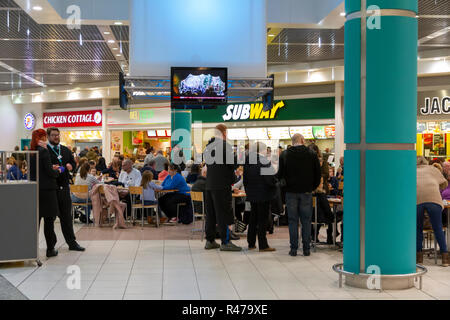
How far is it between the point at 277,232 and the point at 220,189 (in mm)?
2430

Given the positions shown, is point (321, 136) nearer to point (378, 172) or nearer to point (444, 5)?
point (444, 5)

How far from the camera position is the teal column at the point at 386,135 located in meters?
5.32

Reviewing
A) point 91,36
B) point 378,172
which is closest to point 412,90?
point 378,172

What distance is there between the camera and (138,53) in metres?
9.32

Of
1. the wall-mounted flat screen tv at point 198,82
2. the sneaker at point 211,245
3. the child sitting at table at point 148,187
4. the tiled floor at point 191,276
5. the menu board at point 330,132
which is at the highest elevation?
the wall-mounted flat screen tv at point 198,82

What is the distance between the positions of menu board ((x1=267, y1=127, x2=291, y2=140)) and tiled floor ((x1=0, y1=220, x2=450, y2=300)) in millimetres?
9988

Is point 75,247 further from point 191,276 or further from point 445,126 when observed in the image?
point 445,126

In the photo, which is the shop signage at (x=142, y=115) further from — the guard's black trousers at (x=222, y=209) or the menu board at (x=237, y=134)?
the guard's black trousers at (x=222, y=209)

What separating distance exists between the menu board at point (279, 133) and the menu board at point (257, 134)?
0.53 ft

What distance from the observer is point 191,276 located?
600cm

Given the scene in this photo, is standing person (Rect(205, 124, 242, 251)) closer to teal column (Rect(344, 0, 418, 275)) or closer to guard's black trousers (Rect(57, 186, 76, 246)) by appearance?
guard's black trousers (Rect(57, 186, 76, 246))

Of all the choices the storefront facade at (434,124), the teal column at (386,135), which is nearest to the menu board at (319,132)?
the storefront facade at (434,124)

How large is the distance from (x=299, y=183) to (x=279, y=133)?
35.0 feet
